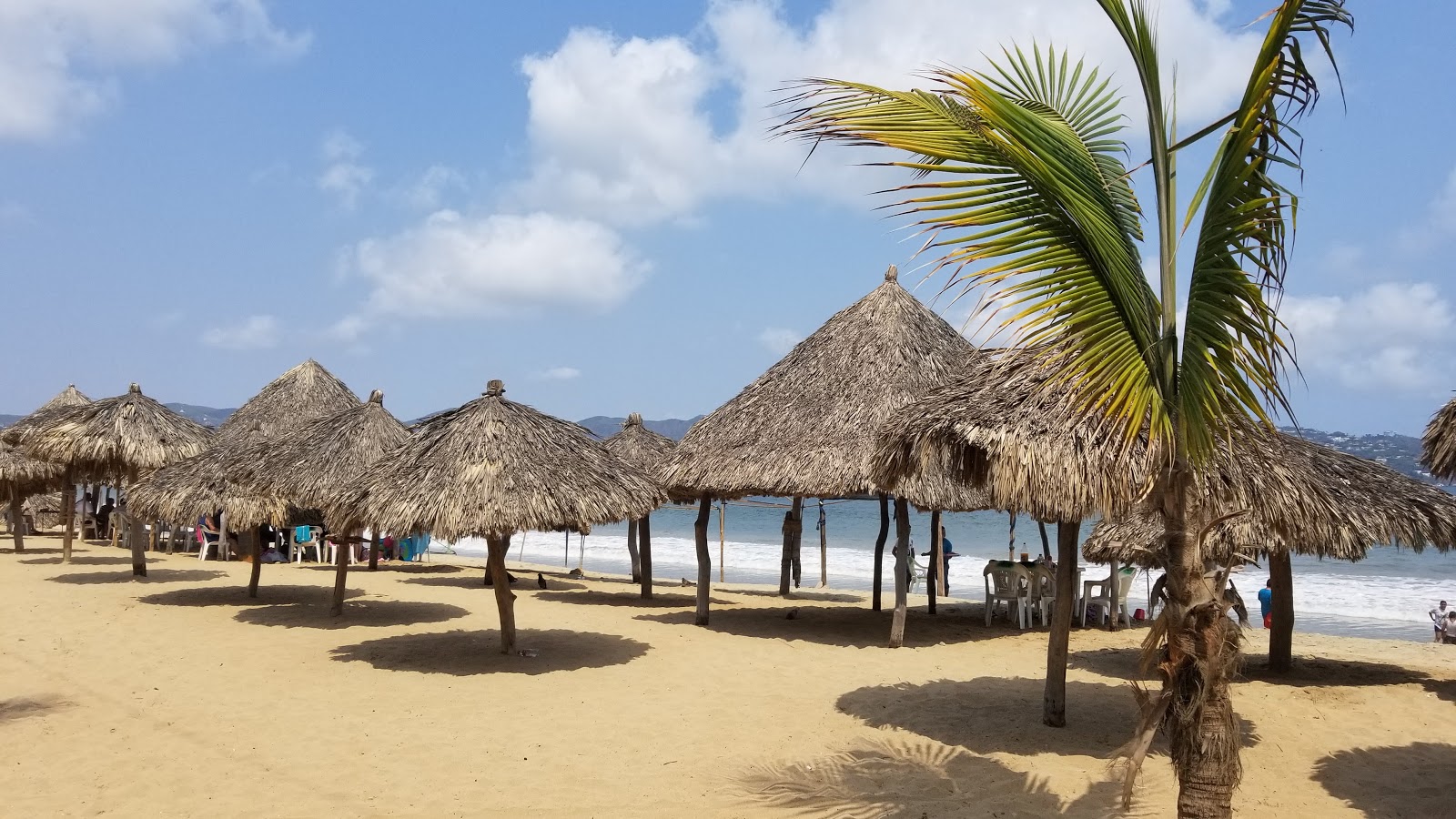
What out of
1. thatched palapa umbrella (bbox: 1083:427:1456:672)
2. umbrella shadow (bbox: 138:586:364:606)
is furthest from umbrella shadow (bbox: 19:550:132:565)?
thatched palapa umbrella (bbox: 1083:427:1456:672)

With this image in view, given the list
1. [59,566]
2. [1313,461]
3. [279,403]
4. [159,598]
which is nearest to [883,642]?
[1313,461]

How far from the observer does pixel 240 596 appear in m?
14.4

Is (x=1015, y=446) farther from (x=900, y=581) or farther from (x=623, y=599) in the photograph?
(x=623, y=599)

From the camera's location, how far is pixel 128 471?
52.5ft

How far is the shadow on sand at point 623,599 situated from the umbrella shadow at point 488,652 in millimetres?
3183

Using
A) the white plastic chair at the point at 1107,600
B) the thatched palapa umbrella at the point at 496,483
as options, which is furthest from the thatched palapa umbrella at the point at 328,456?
the white plastic chair at the point at 1107,600

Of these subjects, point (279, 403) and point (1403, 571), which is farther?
point (1403, 571)

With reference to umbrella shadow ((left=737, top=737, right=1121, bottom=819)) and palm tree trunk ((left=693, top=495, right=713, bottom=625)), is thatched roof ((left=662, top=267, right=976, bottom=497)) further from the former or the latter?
umbrella shadow ((left=737, top=737, right=1121, bottom=819))

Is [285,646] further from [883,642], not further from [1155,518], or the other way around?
[1155,518]

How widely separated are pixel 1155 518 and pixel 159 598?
1280 centimetres

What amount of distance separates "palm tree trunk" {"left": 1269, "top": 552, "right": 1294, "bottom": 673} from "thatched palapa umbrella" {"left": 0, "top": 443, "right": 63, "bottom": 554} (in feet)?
66.5

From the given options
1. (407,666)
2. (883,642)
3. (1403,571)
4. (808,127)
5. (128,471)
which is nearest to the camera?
(808,127)

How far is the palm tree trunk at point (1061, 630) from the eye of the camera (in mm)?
7223

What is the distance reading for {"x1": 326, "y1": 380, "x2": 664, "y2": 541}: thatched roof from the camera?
908cm
